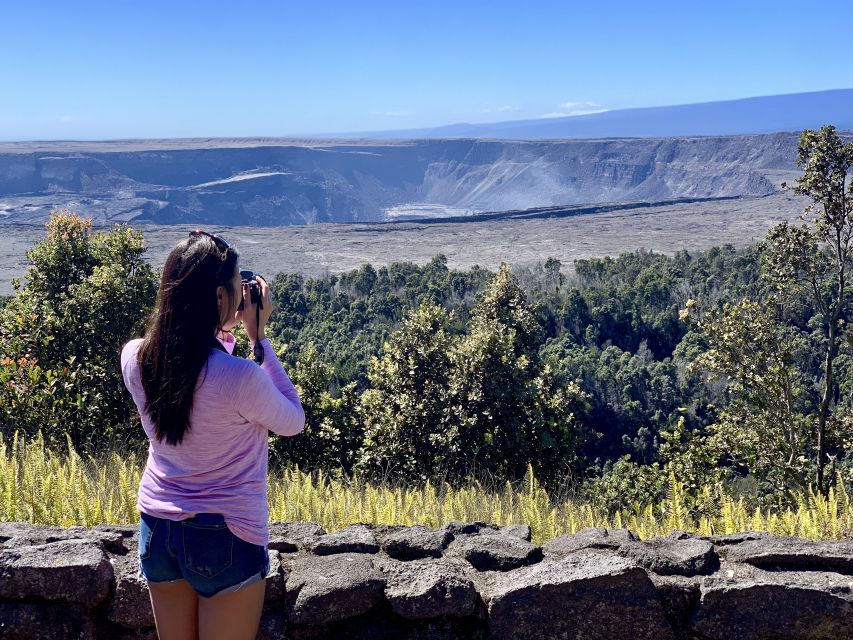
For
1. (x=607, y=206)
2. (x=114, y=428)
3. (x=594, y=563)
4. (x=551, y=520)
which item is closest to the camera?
(x=594, y=563)

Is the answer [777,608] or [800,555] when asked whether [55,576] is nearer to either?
[777,608]

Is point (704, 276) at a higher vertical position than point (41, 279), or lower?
lower

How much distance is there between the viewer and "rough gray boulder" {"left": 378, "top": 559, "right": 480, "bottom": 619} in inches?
137

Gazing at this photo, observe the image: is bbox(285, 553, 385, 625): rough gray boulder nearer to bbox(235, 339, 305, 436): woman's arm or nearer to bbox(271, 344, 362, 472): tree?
bbox(235, 339, 305, 436): woman's arm

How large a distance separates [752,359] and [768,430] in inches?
44.6

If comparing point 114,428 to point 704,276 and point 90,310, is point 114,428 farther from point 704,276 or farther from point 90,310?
point 704,276

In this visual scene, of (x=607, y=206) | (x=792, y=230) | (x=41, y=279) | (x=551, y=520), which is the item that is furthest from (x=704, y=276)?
(x=607, y=206)

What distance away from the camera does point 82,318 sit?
1206 centimetres

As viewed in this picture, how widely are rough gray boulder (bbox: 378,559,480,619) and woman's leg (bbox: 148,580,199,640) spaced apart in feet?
3.19

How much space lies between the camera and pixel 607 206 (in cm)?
16725

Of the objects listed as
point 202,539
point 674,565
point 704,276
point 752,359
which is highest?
point 202,539

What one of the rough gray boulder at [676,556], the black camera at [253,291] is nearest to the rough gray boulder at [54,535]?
the black camera at [253,291]

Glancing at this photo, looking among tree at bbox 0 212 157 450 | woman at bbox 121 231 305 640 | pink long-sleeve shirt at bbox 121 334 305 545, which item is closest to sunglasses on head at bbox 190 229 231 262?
woman at bbox 121 231 305 640

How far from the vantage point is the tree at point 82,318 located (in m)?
11.1
